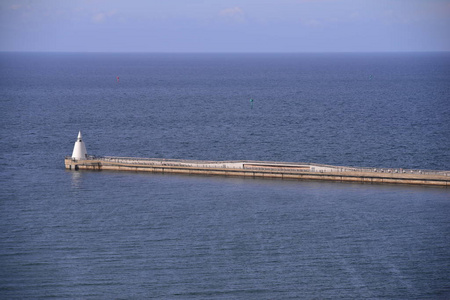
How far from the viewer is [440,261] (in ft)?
171

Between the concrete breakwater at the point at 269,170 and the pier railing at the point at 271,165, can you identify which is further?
the pier railing at the point at 271,165

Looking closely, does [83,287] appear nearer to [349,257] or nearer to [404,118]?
[349,257]

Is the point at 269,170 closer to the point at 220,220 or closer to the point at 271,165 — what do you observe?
the point at 271,165

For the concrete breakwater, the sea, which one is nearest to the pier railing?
the concrete breakwater

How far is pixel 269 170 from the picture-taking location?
78.7 m

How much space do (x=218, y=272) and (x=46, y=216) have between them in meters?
21.5

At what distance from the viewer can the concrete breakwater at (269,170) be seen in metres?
74.4

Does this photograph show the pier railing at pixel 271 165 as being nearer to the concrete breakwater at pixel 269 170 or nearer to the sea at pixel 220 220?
the concrete breakwater at pixel 269 170

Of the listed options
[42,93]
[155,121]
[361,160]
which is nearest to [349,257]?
[361,160]

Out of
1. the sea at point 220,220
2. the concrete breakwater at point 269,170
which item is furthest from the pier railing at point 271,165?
the sea at point 220,220

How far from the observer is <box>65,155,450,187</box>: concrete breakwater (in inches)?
2928

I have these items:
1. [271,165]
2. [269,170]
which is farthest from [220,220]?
[271,165]

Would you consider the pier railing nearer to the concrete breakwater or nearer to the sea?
the concrete breakwater

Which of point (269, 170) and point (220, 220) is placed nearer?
point (220, 220)
